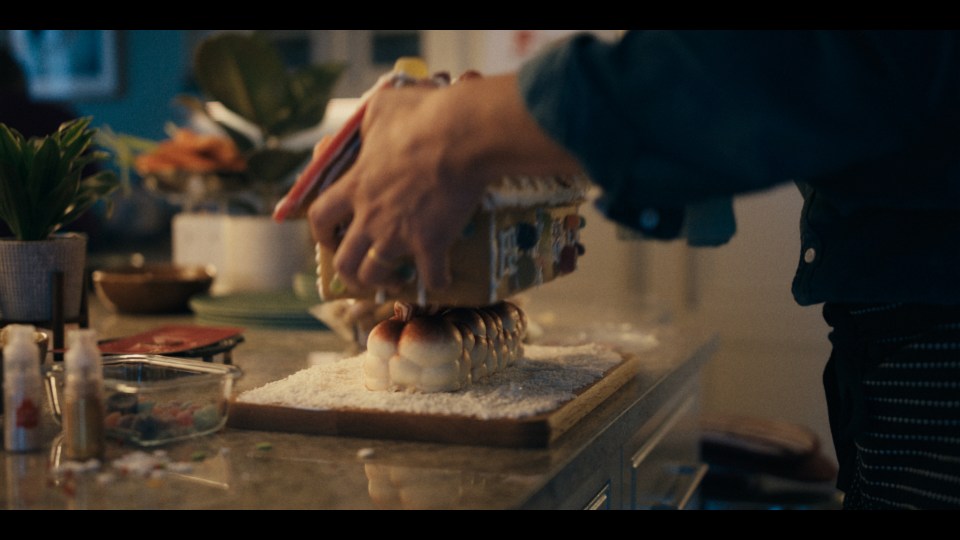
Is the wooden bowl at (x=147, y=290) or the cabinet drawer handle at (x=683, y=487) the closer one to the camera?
the cabinet drawer handle at (x=683, y=487)

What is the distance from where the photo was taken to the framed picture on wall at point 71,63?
518 cm

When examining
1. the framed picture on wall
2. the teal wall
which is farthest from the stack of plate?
the framed picture on wall

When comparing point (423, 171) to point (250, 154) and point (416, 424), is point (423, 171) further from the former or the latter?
point (250, 154)

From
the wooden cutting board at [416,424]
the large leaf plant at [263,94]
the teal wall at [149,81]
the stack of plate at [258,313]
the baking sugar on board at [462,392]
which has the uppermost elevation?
the teal wall at [149,81]

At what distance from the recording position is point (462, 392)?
41.4 inches

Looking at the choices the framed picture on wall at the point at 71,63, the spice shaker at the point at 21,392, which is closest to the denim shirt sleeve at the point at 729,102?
the spice shaker at the point at 21,392

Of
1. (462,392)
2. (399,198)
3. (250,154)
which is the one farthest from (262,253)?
(399,198)

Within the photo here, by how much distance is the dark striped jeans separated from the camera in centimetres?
94

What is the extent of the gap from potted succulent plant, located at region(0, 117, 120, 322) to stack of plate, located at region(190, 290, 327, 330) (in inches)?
19.2

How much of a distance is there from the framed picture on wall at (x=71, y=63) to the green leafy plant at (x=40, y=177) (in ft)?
13.9

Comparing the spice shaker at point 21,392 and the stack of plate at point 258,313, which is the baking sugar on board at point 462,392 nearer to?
the spice shaker at point 21,392

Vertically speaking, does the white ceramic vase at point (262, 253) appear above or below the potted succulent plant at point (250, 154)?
below
